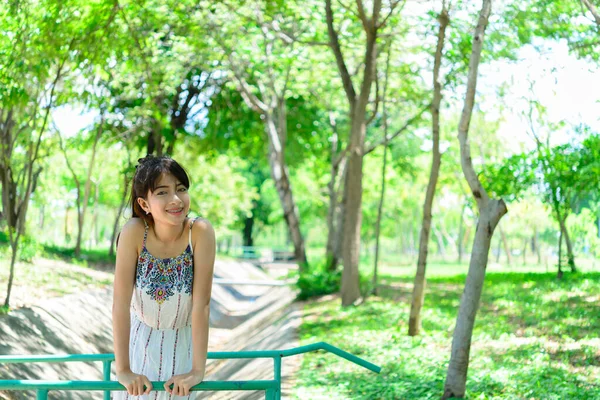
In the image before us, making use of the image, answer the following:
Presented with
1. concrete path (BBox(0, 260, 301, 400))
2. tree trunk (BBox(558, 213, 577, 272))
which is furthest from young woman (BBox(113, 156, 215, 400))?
tree trunk (BBox(558, 213, 577, 272))

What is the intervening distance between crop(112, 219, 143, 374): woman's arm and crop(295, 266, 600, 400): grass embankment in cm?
416

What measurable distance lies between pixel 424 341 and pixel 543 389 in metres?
2.95

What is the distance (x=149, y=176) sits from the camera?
9.57 ft

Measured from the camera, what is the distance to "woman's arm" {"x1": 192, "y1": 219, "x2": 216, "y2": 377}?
9.42ft

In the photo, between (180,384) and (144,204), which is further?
(144,204)

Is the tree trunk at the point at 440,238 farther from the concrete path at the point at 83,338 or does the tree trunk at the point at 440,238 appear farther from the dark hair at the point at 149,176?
the dark hair at the point at 149,176

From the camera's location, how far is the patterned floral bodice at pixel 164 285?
289 centimetres

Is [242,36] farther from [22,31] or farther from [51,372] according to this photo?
[51,372]

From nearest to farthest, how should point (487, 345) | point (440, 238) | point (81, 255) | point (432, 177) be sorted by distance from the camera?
point (487, 345)
point (432, 177)
point (81, 255)
point (440, 238)

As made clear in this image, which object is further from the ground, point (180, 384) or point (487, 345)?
point (180, 384)

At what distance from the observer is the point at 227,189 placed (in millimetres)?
36000

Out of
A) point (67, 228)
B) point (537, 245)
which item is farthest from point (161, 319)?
point (67, 228)

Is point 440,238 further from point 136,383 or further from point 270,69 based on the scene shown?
point 136,383

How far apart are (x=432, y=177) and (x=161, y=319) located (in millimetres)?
6861
